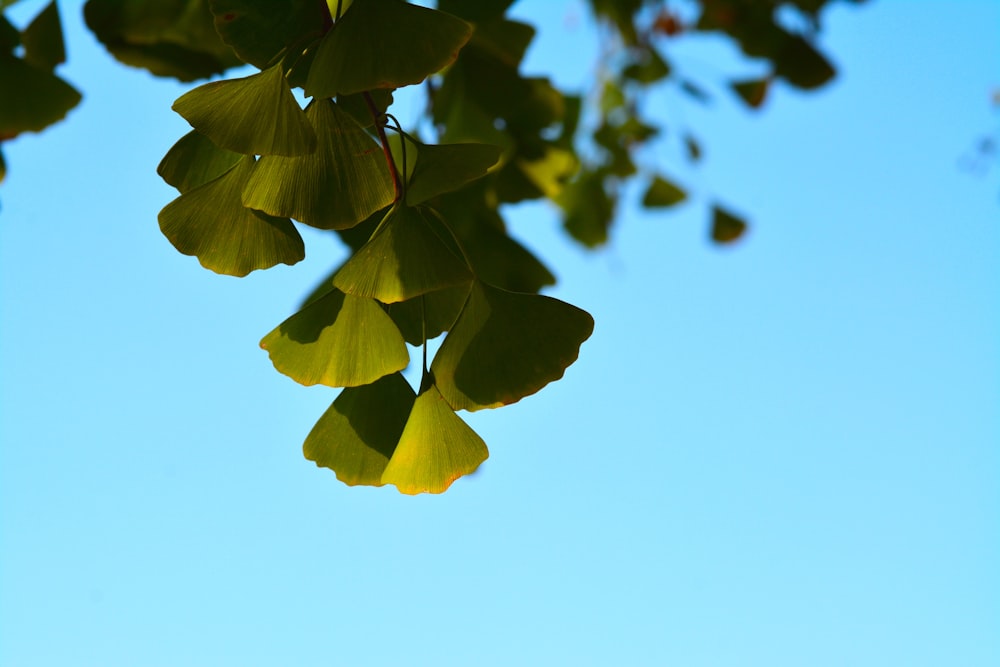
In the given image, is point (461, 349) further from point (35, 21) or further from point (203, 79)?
point (35, 21)

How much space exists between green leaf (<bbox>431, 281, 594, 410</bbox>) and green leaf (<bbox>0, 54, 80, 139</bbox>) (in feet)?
1.73

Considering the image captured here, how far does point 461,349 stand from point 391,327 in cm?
3

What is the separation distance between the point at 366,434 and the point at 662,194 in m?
1.39

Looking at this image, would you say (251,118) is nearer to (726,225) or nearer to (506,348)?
(506,348)

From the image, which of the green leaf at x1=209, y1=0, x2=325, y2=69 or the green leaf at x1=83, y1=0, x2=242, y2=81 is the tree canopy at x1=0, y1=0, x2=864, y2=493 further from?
the green leaf at x1=83, y1=0, x2=242, y2=81

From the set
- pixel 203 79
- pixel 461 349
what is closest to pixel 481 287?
pixel 461 349

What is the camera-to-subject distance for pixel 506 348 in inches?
15.7

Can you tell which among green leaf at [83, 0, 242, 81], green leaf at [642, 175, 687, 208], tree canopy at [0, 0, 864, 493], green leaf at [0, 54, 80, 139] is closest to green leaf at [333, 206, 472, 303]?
tree canopy at [0, 0, 864, 493]

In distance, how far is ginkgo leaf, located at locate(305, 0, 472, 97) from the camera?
36cm

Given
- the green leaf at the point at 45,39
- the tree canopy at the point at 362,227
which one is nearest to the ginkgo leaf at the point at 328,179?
the tree canopy at the point at 362,227

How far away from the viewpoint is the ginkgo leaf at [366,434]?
44 centimetres

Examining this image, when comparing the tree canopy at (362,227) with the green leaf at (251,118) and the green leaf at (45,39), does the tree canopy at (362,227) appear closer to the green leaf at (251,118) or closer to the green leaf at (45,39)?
the green leaf at (251,118)

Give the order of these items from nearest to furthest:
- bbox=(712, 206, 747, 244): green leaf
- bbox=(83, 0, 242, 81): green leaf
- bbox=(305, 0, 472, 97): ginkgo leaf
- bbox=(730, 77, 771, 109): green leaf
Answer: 1. bbox=(305, 0, 472, 97): ginkgo leaf
2. bbox=(83, 0, 242, 81): green leaf
3. bbox=(730, 77, 771, 109): green leaf
4. bbox=(712, 206, 747, 244): green leaf

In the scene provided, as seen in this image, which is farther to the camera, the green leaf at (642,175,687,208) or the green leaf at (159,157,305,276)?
the green leaf at (642,175,687,208)
